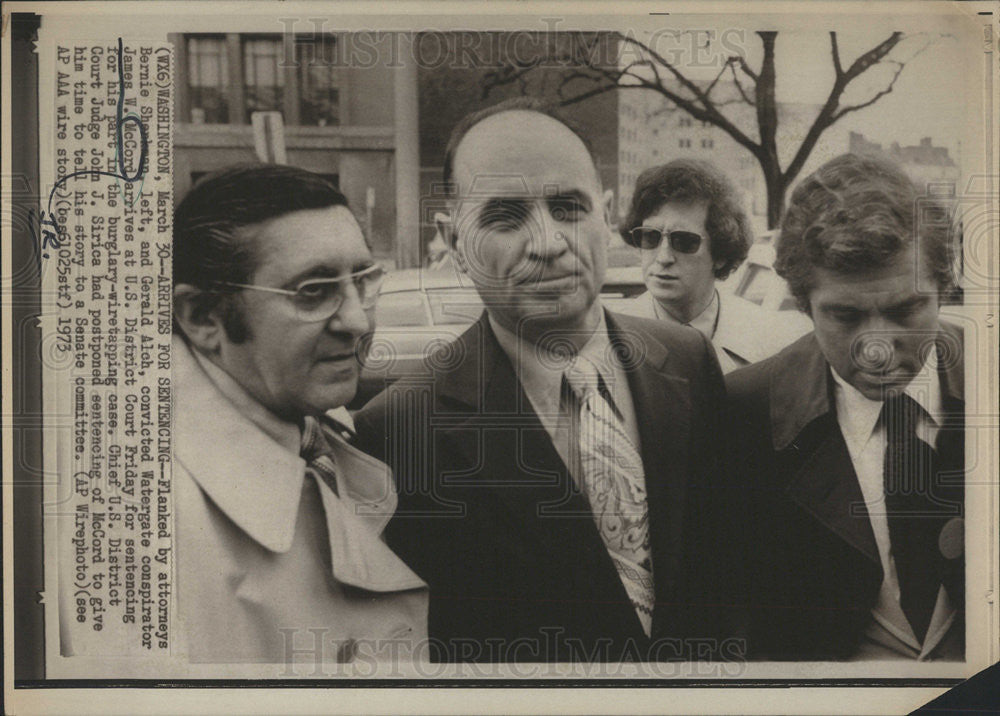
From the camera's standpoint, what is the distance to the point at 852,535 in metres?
3.29

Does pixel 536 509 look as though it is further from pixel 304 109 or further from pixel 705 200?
pixel 304 109

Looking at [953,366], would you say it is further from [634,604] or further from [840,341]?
[634,604]

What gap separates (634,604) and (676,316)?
3.01ft

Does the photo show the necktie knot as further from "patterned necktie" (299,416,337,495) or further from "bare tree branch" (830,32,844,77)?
"bare tree branch" (830,32,844,77)

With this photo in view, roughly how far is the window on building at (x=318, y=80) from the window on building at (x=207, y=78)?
0.23 metres

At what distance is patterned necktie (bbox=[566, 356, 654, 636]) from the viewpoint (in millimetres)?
3262

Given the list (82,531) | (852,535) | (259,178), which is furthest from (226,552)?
(852,535)

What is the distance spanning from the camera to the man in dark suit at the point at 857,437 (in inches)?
129

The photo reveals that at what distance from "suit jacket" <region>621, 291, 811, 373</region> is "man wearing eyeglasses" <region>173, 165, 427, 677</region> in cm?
110

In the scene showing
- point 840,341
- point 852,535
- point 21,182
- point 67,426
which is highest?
point 21,182

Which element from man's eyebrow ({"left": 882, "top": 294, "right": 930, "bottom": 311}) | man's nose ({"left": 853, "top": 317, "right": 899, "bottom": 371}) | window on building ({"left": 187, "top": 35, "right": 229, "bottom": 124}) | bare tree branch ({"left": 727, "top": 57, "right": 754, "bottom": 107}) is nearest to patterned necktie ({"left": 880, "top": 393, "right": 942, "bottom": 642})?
man's nose ({"left": 853, "top": 317, "right": 899, "bottom": 371})

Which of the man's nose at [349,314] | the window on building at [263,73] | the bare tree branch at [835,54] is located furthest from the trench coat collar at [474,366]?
the bare tree branch at [835,54]

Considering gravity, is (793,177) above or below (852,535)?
above

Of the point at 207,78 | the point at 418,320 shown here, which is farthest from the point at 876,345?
the point at 207,78
